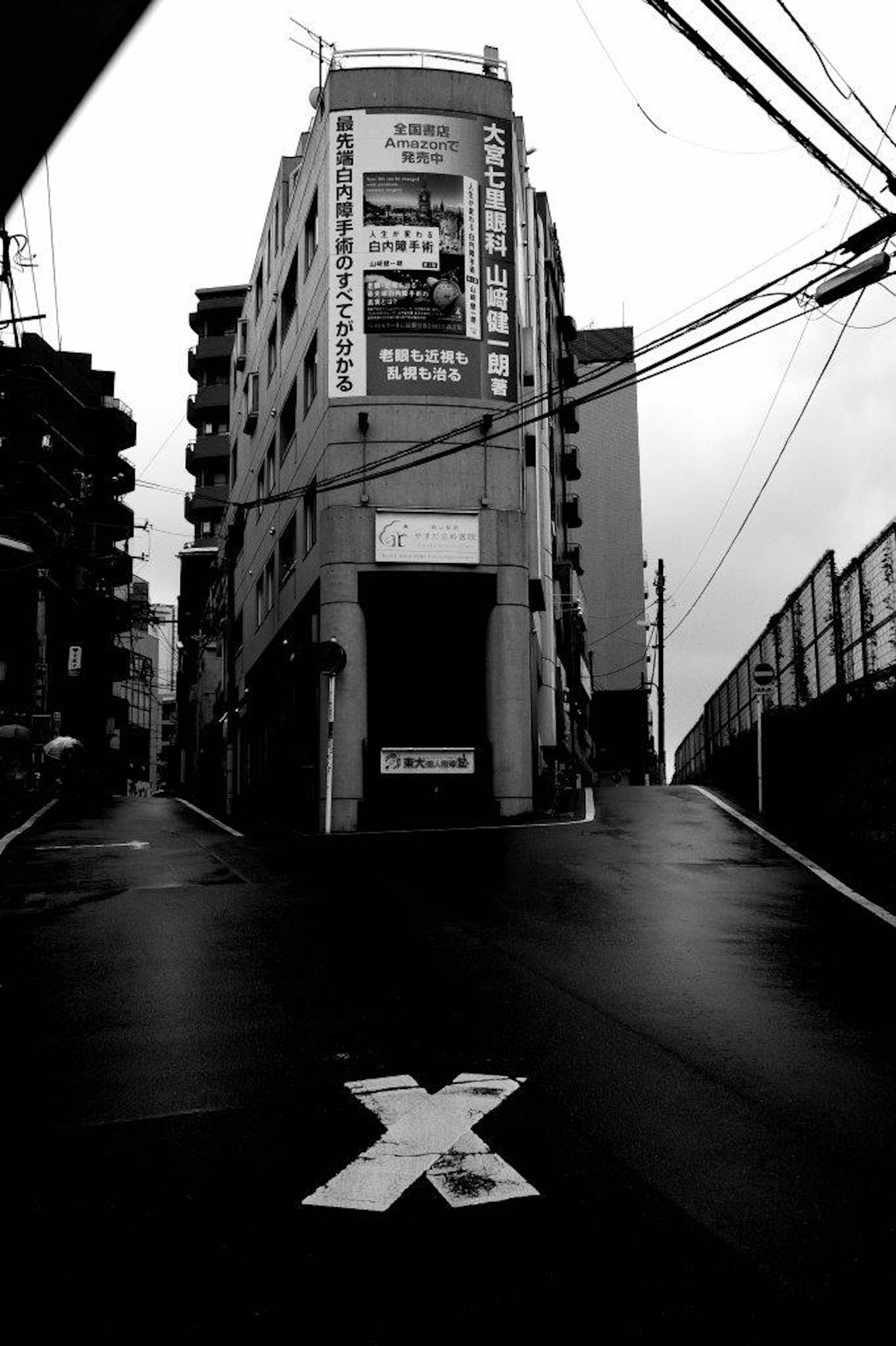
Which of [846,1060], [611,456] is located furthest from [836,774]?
[611,456]

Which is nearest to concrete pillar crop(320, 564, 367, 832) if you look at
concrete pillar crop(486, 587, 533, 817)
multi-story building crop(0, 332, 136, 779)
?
concrete pillar crop(486, 587, 533, 817)

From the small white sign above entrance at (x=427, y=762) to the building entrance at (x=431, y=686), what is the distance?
0.02 m

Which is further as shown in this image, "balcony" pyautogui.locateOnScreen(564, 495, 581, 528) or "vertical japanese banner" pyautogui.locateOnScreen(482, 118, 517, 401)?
"balcony" pyautogui.locateOnScreen(564, 495, 581, 528)

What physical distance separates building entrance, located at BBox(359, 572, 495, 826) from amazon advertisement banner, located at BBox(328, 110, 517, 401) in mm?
4351

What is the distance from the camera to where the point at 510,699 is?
2445cm

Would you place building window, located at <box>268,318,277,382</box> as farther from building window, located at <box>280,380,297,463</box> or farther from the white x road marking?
the white x road marking

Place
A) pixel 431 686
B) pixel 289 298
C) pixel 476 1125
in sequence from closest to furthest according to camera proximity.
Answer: pixel 476 1125, pixel 431 686, pixel 289 298

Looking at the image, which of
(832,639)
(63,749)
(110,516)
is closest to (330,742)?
(832,639)

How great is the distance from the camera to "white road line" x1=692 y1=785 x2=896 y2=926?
34.3ft

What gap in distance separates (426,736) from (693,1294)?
21.8 metres

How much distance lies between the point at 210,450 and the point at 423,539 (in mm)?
57617

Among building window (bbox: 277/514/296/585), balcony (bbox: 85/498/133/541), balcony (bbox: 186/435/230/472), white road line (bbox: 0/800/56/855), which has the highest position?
balcony (bbox: 186/435/230/472)

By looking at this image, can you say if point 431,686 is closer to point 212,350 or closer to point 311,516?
point 311,516

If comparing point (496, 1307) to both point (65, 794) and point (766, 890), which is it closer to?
point (766, 890)
